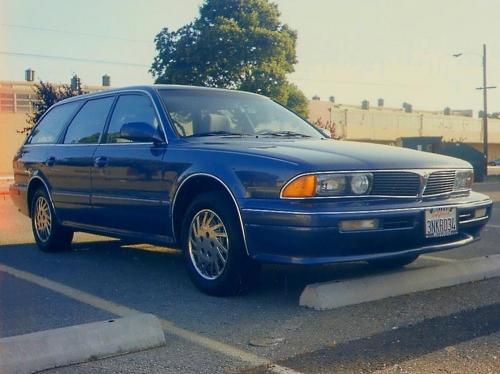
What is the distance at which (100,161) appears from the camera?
619 cm

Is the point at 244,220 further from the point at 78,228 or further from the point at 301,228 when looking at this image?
the point at 78,228

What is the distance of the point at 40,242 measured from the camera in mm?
7367

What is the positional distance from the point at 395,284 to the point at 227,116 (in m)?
2.03

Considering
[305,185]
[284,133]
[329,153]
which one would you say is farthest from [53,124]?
[305,185]

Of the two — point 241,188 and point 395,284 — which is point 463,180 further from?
point 241,188

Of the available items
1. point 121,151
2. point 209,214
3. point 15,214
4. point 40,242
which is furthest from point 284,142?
point 15,214

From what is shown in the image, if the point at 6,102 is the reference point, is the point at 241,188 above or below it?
below

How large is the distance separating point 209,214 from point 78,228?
7.00 feet

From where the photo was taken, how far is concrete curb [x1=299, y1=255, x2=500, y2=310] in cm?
469

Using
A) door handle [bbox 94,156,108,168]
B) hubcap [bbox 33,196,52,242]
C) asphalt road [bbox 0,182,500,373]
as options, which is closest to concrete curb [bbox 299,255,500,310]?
asphalt road [bbox 0,182,500,373]

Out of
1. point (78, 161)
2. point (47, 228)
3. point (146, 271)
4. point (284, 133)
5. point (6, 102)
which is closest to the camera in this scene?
point (284, 133)

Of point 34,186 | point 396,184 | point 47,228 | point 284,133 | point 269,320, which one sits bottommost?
point 269,320

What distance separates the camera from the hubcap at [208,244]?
4.93m

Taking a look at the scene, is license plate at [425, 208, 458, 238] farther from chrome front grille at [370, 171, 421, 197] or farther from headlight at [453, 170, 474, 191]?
headlight at [453, 170, 474, 191]
